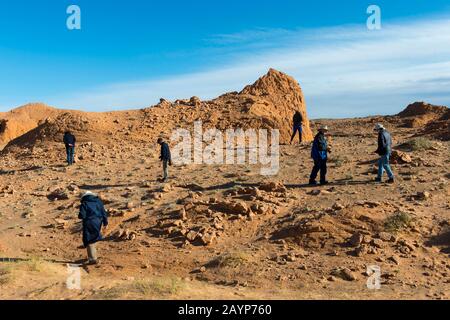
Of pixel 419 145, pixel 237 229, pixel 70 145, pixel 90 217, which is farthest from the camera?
pixel 70 145

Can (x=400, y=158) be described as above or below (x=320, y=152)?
below

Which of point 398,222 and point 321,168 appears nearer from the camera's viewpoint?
point 398,222

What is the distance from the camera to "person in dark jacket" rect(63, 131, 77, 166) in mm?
15363

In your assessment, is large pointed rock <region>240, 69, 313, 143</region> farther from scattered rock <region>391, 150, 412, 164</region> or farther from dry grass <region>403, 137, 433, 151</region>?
scattered rock <region>391, 150, 412, 164</region>

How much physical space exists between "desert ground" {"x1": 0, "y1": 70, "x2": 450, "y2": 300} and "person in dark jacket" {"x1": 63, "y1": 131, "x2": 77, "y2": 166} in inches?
12.1

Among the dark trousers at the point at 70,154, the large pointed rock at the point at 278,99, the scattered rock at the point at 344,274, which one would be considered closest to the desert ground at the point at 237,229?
the scattered rock at the point at 344,274

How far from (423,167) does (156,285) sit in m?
7.87

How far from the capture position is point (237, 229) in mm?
9086

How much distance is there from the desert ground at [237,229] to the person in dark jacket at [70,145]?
0.31 meters

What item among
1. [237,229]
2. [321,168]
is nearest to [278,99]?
[321,168]

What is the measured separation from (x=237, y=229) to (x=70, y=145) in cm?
849

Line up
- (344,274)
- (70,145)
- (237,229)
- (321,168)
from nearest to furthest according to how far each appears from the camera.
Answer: (344,274) < (237,229) < (321,168) < (70,145)

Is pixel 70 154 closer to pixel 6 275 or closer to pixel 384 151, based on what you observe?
pixel 6 275
